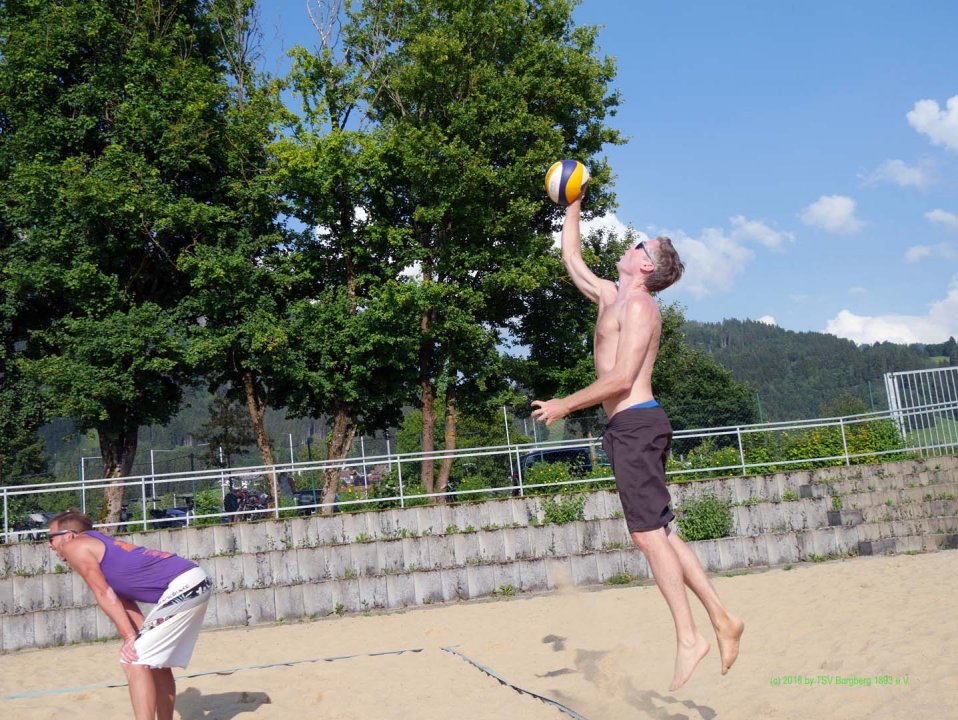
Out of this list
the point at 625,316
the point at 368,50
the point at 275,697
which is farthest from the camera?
the point at 368,50

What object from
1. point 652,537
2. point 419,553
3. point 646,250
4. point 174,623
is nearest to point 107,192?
point 419,553

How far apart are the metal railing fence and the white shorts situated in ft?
30.4

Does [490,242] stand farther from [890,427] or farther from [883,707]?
[883,707]

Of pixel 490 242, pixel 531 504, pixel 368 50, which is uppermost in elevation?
pixel 368 50

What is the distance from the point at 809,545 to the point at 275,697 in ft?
34.6

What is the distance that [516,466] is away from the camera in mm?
17188

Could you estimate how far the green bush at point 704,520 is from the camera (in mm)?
14703

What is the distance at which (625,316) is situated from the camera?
4441mm

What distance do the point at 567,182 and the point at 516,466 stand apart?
12375 millimetres

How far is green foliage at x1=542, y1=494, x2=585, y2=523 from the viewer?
14648 mm

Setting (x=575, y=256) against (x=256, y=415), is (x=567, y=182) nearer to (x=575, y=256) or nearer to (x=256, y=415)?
(x=575, y=256)

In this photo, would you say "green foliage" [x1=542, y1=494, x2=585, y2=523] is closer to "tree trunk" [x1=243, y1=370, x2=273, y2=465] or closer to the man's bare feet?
"tree trunk" [x1=243, y1=370, x2=273, y2=465]

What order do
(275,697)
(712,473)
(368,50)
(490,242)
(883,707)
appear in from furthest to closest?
(368,50) → (490,242) → (712,473) → (275,697) → (883,707)

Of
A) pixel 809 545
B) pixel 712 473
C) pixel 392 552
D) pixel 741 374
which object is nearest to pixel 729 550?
pixel 809 545
